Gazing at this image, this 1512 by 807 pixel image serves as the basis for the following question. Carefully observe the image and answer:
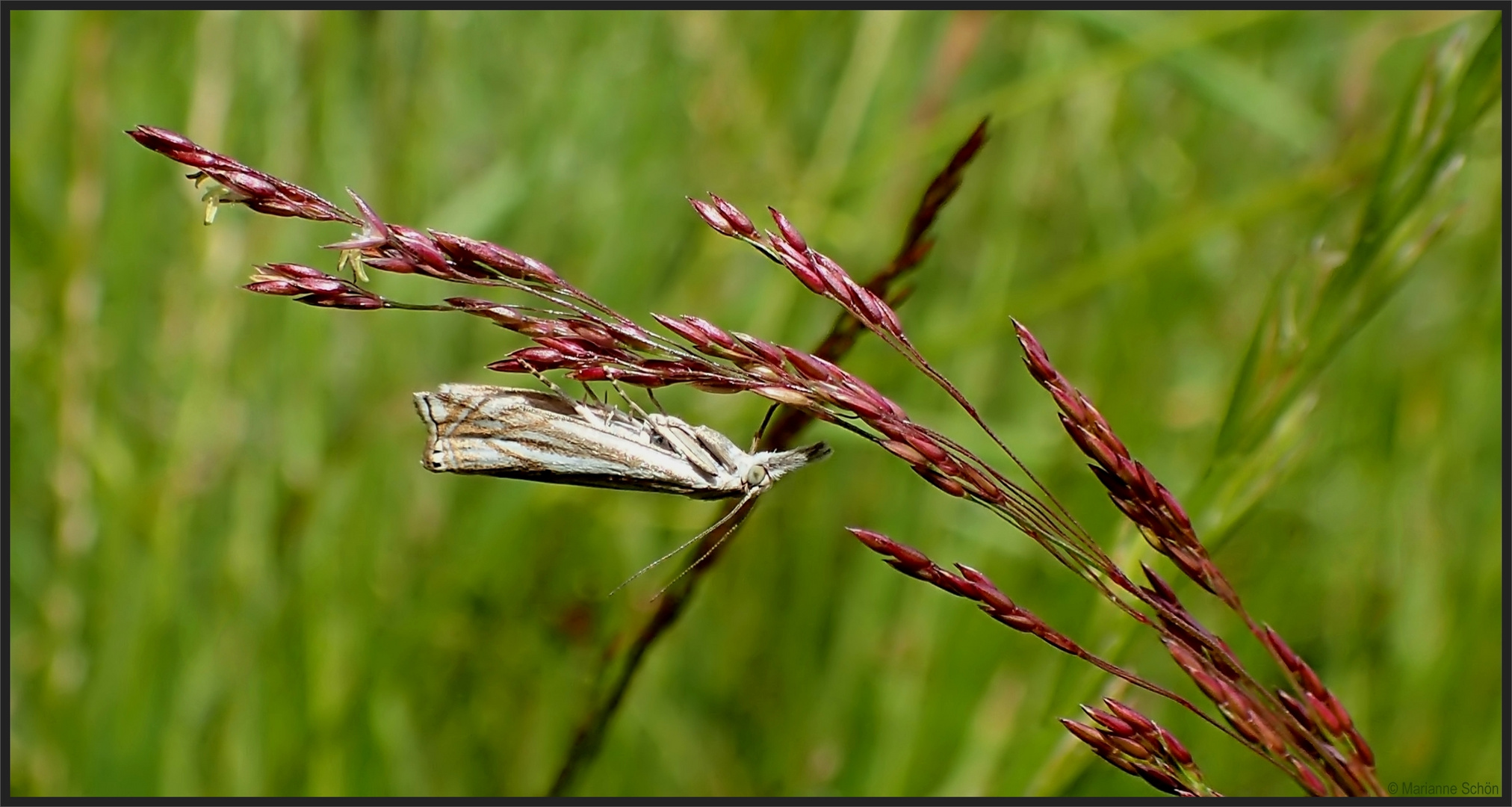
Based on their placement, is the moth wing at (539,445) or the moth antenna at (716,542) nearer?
the moth antenna at (716,542)

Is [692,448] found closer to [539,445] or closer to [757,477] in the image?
[757,477]

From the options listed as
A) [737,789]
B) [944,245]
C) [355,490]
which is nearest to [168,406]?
[355,490]

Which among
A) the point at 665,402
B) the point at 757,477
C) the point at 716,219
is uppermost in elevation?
the point at 716,219

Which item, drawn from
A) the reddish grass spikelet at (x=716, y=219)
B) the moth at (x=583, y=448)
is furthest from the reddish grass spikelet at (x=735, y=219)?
the moth at (x=583, y=448)

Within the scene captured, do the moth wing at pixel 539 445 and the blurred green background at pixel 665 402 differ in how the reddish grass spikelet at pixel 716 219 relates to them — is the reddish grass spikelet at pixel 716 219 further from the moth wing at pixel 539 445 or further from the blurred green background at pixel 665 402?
the blurred green background at pixel 665 402

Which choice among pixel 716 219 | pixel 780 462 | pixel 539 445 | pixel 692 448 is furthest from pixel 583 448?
pixel 716 219

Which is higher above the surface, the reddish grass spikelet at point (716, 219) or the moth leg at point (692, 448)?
the reddish grass spikelet at point (716, 219)

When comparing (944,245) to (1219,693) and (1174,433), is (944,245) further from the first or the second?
(1219,693)
